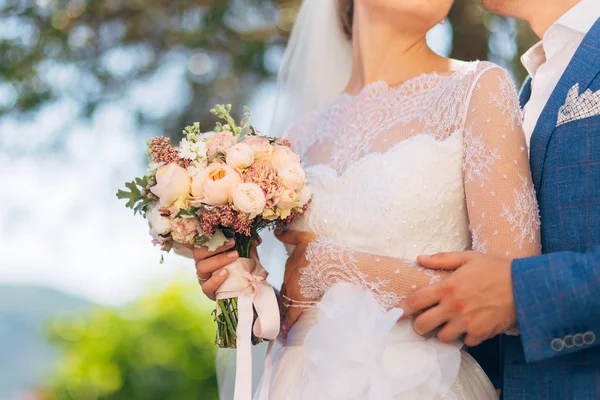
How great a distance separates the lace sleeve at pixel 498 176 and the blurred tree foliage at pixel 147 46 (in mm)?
2011

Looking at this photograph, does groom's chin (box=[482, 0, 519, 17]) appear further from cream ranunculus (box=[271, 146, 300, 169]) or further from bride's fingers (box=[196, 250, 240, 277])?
bride's fingers (box=[196, 250, 240, 277])

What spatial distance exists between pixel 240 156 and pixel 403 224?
A: 0.60m

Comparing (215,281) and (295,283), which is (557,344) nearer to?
(295,283)

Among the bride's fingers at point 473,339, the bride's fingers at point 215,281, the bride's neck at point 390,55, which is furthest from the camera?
the bride's neck at point 390,55

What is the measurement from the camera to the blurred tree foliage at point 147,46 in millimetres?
4500

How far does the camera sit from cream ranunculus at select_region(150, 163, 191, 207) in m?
2.45

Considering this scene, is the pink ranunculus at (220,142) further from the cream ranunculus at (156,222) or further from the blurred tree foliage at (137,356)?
the blurred tree foliage at (137,356)

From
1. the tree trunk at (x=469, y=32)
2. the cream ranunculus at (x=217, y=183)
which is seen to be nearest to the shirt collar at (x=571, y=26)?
the cream ranunculus at (x=217, y=183)

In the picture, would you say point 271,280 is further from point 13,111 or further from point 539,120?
point 13,111

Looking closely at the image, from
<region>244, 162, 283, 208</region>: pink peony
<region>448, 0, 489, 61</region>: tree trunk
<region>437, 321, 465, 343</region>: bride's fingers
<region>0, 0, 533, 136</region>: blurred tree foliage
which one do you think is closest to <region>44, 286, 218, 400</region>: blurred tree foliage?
<region>0, 0, 533, 136</region>: blurred tree foliage

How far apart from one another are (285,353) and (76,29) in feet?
8.94

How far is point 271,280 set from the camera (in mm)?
3357

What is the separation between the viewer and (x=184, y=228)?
247 cm

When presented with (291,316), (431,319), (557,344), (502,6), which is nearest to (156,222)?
(291,316)
